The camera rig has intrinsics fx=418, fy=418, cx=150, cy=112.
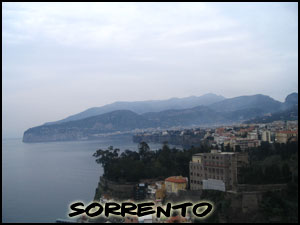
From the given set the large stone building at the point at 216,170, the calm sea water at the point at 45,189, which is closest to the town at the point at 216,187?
the large stone building at the point at 216,170

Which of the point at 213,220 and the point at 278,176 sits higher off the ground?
the point at 278,176

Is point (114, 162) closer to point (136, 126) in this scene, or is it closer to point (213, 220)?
point (213, 220)

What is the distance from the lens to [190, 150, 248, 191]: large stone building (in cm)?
519

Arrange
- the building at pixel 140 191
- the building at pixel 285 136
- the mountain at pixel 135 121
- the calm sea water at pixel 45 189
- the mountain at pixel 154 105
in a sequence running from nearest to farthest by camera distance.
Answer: the building at pixel 140 191
the calm sea water at pixel 45 189
the building at pixel 285 136
the mountain at pixel 135 121
the mountain at pixel 154 105

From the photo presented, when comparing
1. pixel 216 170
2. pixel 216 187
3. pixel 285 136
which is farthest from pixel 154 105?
pixel 216 187

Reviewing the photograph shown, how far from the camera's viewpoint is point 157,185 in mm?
5930

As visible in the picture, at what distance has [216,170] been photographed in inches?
212

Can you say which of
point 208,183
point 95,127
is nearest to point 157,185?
point 208,183

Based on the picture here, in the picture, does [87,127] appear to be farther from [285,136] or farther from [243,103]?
[285,136]

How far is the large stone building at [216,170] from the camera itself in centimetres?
519

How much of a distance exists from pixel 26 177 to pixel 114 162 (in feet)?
12.3

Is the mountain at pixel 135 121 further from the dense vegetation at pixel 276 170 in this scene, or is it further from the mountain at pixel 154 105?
the dense vegetation at pixel 276 170

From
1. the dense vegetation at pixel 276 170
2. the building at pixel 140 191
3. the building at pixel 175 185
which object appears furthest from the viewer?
the building at pixel 140 191

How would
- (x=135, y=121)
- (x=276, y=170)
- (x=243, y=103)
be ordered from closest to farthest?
(x=276, y=170)
(x=135, y=121)
(x=243, y=103)
